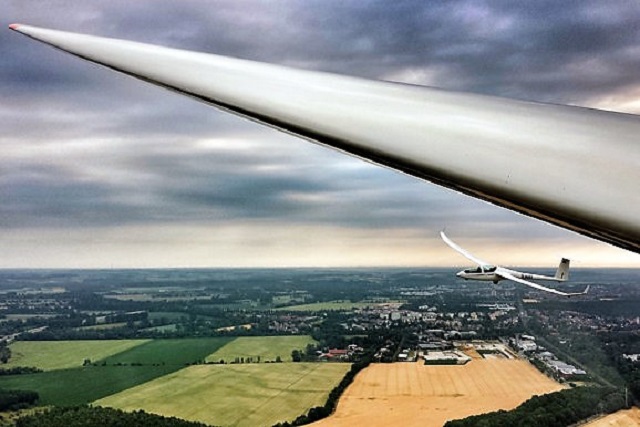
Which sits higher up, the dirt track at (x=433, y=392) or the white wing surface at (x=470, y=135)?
the white wing surface at (x=470, y=135)

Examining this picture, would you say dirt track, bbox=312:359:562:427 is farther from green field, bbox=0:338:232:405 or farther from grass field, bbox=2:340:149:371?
grass field, bbox=2:340:149:371

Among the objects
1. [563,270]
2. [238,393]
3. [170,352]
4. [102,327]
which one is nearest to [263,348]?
[170,352]

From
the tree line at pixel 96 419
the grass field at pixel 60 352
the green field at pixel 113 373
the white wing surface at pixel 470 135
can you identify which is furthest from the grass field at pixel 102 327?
the white wing surface at pixel 470 135

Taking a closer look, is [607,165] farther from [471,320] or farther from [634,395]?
[471,320]

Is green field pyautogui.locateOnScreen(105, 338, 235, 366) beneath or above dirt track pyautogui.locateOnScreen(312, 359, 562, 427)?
beneath

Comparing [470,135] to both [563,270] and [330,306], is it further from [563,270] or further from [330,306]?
[330,306]

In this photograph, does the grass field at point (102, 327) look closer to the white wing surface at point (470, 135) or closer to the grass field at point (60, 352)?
the grass field at point (60, 352)

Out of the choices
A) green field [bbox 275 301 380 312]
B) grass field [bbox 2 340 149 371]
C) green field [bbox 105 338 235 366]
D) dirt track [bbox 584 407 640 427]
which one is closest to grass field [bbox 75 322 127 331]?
grass field [bbox 2 340 149 371]
